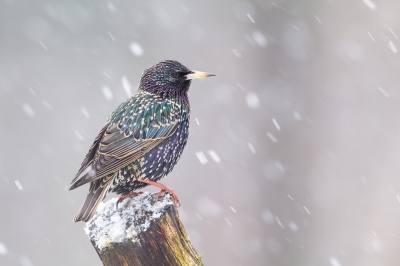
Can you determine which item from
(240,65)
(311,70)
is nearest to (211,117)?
(240,65)

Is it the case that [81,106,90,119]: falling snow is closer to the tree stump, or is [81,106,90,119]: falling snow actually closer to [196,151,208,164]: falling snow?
[196,151,208,164]: falling snow

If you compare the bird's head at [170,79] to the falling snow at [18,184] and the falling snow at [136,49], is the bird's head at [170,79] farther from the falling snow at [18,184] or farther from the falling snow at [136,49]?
the falling snow at [18,184]

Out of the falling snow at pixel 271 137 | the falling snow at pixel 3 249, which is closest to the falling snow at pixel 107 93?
the falling snow at pixel 271 137

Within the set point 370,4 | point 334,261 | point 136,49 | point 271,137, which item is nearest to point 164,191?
point 271,137

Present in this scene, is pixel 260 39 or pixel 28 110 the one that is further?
pixel 28 110

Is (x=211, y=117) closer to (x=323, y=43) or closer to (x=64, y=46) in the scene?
(x=323, y=43)

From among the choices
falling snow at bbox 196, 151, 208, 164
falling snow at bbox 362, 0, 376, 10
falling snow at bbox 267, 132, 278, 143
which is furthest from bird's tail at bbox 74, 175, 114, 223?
falling snow at bbox 362, 0, 376, 10

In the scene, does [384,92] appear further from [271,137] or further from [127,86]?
[127,86]
